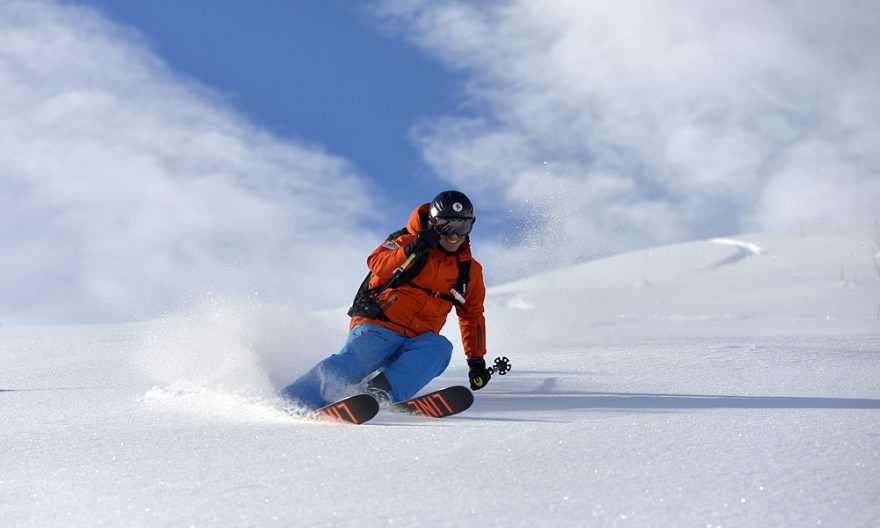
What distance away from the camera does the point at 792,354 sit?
6.74 metres

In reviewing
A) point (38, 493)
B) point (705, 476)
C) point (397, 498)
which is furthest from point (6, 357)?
point (705, 476)

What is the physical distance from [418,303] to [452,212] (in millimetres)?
653

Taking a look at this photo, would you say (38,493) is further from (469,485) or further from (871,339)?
(871,339)

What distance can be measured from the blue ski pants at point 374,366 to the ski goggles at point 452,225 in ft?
2.28

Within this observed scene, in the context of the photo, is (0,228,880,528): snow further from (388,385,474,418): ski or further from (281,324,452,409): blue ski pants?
(281,324,452,409): blue ski pants

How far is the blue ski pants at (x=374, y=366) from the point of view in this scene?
4609 millimetres

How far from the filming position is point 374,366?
4961mm

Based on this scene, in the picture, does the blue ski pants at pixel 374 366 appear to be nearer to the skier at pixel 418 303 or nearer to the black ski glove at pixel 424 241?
the skier at pixel 418 303

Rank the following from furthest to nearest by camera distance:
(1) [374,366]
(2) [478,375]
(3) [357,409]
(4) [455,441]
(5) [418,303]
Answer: (5) [418,303] < (2) [478,375] < (1) [374,366] < (3) [357,409] < (4) [455,441]

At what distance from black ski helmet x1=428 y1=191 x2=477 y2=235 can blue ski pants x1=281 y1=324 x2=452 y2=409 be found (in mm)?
727

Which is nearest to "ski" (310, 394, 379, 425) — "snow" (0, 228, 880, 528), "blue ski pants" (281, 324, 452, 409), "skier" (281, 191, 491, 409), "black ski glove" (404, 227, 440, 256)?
"snow" (0, 228, 880, 528)

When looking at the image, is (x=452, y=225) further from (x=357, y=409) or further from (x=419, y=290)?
(x=357, y=409)

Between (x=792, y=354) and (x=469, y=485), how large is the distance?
5045 mm

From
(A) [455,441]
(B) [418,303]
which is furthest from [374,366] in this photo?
(A) [455,441]
